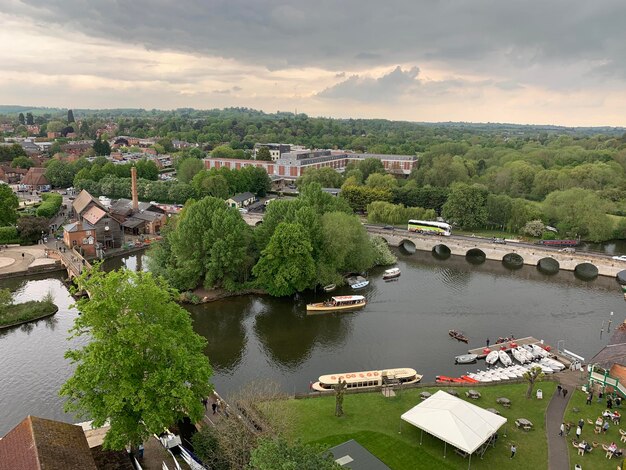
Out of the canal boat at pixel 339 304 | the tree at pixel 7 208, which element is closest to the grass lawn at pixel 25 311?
the canal boat at pixel 339 304

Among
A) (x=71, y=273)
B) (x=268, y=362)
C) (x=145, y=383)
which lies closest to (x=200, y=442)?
(x=145, y=383)

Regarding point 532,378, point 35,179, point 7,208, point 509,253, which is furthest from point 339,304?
point 35,179

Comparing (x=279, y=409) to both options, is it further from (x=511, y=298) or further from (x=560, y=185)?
(x=560, y=185)

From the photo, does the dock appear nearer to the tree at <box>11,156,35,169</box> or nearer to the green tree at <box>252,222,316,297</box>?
the green tree at <box>252,222,316,297</box>

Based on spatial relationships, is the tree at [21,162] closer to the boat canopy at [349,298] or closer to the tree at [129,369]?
the boat canopy at [349,298]

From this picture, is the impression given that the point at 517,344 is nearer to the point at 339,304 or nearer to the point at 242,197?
the point at 339,304

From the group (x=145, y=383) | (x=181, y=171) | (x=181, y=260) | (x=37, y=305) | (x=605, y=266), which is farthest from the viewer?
(x=181, y=171)
